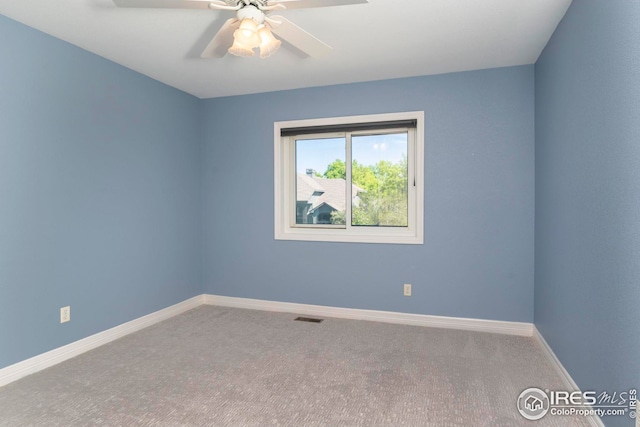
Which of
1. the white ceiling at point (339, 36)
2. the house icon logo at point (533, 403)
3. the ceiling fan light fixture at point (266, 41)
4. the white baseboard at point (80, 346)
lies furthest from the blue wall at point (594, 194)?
the white baseboard at point (80, 346)

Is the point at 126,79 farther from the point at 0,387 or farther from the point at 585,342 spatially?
the point at 585,342

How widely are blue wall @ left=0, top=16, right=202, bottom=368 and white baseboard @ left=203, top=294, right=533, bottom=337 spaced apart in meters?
0.66

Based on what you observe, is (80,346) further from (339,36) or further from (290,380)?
(339,36)

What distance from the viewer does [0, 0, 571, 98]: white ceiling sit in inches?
92.6

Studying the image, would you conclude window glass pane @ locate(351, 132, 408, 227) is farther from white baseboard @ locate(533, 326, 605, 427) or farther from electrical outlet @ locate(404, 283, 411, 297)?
white baseboard @ locate(533, 326, 605, 427)

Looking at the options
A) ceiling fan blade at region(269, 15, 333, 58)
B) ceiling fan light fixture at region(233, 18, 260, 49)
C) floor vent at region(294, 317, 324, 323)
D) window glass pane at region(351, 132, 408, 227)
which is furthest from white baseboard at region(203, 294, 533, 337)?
ceiling fan light fixture at region(233, 18, 260, 49)

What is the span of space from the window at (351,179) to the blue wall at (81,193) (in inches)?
45.9

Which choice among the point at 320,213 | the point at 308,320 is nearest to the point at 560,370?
the point at 308,320

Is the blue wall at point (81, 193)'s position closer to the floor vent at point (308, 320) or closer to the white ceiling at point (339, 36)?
the white ceiling at point (339, 36)

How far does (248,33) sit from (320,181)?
2.34 metres

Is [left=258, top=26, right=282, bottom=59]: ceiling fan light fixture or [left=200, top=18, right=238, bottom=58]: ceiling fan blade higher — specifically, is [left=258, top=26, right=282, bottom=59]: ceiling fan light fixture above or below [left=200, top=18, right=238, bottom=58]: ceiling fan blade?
below

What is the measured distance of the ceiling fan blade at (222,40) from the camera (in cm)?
200

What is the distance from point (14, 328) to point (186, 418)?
1431 millimetres

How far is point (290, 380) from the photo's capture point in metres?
2.46
